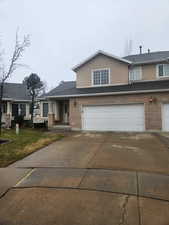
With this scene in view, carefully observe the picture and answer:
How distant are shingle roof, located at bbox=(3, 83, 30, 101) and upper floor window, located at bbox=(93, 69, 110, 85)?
942 centimetres

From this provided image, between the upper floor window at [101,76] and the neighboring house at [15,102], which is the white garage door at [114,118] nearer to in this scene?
the upper floor window at [101,76]

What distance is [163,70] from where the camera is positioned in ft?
47.5

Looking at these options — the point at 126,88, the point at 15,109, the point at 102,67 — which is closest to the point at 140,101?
the point at 126,88

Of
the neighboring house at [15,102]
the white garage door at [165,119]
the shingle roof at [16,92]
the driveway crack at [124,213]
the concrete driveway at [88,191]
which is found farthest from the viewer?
the shingle roof at [16,92]

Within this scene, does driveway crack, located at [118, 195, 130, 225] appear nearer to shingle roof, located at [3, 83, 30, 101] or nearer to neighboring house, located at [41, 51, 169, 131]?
neighboring house, located at [41, 51, 169, 131]

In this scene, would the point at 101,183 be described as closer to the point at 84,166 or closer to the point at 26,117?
the point at 84,166

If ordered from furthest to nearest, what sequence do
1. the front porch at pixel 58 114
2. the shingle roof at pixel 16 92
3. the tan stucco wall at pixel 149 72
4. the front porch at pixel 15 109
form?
the shingle roof at pixel 16 92, the front porch at pixel 15 109, the front porch at pixel 58 114, the tan stucco wall at pixel 149 72

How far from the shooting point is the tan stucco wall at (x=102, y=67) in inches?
572

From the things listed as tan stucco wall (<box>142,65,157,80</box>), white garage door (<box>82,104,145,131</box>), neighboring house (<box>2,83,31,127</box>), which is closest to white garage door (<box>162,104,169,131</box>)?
white garage door (<box>82,104,145,131</box>)

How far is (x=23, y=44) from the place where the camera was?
563 inches

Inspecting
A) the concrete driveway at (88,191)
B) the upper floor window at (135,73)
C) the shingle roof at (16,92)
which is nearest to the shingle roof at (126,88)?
the upper floor window at (135,73)

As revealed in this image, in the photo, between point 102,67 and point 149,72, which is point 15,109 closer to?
point 102,67

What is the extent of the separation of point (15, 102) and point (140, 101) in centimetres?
1428

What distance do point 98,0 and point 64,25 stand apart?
6940 mm
